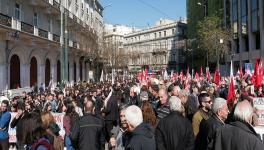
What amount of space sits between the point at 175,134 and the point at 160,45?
106173mm

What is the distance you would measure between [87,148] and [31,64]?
27840 millimetres

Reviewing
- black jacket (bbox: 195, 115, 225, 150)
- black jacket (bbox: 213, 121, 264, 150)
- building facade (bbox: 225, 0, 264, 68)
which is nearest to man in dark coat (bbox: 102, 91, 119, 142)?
black jacket (bbox: 195, 115, 225, 150)

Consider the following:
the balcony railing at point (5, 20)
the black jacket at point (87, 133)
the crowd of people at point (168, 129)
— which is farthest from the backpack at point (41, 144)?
the balcony railing at point (5, 20)

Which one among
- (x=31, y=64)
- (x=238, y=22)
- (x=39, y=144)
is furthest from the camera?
(x=238, y=22)

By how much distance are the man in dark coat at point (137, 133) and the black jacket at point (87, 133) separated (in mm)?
2118

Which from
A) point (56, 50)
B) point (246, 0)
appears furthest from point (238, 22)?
point (56, 50)

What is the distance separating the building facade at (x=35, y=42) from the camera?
26.5 metres

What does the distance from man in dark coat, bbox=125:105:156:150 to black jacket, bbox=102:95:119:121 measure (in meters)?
6.89

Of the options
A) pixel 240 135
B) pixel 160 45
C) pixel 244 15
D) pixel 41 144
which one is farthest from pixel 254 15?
pixel 160 45

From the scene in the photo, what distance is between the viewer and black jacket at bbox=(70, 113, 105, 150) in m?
6.93

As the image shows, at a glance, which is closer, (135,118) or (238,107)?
(238,107)

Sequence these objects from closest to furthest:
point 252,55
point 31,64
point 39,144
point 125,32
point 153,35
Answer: point 39,144, point 31,64, point 252,55, point 153,35, point 125,32

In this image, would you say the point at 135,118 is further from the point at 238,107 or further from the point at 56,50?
the point at 56,50

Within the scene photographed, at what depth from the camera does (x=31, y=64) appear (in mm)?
33594
